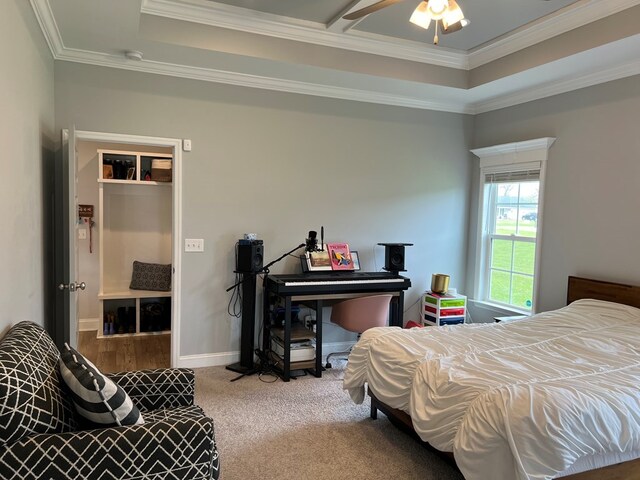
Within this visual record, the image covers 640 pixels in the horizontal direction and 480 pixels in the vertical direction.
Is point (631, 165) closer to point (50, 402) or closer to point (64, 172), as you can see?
point (50, 402)

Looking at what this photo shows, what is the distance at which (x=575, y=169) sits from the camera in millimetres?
4016

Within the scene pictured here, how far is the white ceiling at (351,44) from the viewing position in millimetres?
3158

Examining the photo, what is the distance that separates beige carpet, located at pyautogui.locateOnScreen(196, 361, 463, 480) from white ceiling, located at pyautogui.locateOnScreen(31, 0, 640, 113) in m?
2.62

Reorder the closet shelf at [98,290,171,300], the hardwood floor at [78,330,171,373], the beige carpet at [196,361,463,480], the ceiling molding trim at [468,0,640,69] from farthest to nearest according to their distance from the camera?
1. the closet shelf at [98,290,171,300]
2. the hardwood floor at [78,330,171,373]
3. the ceiling molding trim at [468,0,640,69]
4. the beige carpet at [196,361,463,480]

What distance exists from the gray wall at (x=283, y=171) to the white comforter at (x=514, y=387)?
5.44 ft

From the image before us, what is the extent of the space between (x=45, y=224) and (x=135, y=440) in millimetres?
2216

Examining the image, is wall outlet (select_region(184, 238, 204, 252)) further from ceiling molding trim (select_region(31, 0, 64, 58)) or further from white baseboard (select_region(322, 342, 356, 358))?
ceiling molding trim (select_region(31, 0, 64, 58))

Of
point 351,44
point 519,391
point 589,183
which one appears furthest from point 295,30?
point 519,391

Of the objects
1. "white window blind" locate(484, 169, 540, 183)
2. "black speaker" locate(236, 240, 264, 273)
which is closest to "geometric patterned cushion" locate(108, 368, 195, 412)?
"black speaker" locate(236, 240, 264, 273)

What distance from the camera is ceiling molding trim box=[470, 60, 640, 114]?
359 cm

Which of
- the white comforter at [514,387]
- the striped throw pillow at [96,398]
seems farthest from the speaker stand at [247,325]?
the striped throw pillow at [96,398]

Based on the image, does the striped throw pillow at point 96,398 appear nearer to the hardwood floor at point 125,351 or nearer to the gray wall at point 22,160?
the gray wall at point 22,160

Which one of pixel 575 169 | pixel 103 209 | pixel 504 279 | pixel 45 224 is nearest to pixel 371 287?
pixel 504 279

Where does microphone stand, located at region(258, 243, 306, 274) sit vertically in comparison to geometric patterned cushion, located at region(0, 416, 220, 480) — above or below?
above
